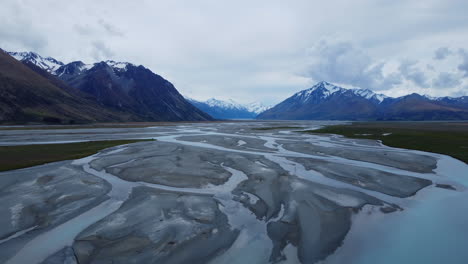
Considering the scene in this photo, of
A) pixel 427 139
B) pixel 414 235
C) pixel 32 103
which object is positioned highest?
pixel 32 103

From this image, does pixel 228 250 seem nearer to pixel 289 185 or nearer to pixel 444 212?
pixel 289 185

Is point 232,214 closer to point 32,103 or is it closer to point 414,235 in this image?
point 414,235

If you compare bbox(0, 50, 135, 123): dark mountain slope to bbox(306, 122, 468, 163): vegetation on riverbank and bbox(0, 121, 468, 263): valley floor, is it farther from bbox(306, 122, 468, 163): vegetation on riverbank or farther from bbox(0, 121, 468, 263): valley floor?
bbox(306, 122, 468, 163): vegetation on riverbank

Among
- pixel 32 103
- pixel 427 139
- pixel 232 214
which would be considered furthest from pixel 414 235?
pixel 32 103

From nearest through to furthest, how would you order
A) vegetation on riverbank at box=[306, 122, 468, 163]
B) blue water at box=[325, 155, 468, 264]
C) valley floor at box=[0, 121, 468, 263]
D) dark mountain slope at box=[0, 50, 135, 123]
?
1. blue water at box=[325, 155, 468, 264]
2. valley floor at box=[0, 121, 468, 263]
3. vegetation on riverbank at box=[306, 122, 468, 163]
4. dark mountain slope at box=[0, 50, 135, 123]

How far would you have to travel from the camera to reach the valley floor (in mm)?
12180

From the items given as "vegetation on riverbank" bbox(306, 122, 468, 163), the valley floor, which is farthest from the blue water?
"vegetation on riverbank" bbox(306, 122, 468, 163)

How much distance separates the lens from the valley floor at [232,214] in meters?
12.2

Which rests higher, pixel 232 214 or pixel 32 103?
pixel 32 103

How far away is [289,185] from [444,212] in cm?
1103

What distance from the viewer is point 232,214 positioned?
1683 centimetres

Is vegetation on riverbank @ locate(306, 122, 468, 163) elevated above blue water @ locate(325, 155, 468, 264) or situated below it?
above

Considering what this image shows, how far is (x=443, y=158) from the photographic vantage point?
36.3m

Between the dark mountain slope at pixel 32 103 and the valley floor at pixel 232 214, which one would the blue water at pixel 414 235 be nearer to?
the valley floor at pixel 232 214
